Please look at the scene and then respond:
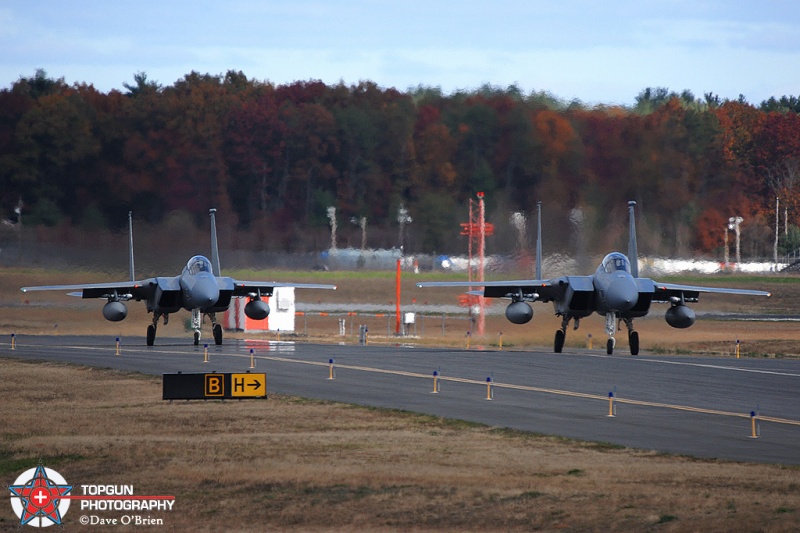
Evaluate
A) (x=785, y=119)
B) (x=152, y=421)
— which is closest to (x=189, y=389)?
(x=152, y=421)

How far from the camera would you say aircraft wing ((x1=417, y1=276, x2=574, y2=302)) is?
120 feet

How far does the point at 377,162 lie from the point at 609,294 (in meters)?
20.5

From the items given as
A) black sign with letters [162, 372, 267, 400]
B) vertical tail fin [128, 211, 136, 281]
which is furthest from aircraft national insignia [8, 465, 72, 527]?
vertical tail fin [128, 211, 136, 281]

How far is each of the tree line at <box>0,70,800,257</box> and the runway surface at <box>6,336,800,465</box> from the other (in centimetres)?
846

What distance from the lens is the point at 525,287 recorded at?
37875 mm

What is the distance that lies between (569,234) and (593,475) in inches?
1155

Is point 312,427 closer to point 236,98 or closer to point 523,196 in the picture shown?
point 523,196

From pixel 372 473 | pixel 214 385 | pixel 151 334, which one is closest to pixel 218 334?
pixel 151 334

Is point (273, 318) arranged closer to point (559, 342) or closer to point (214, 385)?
point (559, 342)

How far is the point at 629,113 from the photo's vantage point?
46.9 metres

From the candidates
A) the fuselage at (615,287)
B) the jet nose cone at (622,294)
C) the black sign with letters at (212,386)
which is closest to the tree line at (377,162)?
the fuselage at (615,287)

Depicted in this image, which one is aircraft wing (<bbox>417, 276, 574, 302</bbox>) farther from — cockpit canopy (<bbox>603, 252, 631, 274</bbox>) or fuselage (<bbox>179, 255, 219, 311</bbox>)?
fuselage (<bbox>179, 255, 219, 311</bbox>)

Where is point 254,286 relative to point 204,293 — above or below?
above

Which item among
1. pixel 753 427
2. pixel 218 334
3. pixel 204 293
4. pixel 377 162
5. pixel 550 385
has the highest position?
pixel 377 162
